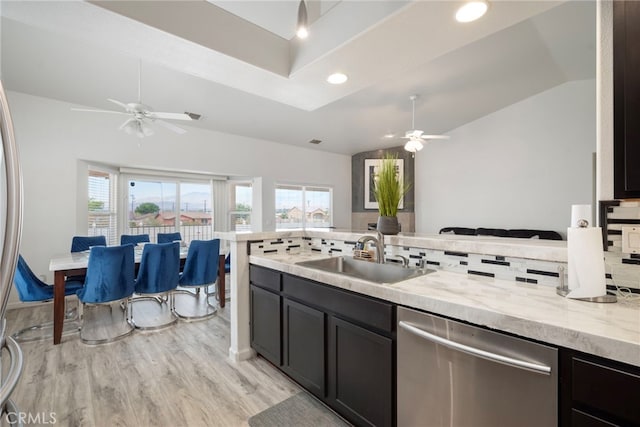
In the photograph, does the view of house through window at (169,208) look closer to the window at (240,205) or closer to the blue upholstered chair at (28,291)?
the window at (240,205)

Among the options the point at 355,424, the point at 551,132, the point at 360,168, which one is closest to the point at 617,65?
the point at 355,424

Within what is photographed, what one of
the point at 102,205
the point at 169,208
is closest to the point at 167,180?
the point at 169,208

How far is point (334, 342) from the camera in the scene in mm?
1729

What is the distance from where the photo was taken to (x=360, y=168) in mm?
7746

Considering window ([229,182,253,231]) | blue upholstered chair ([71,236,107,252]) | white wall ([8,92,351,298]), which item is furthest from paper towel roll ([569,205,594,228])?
window ([229,182,253,231])

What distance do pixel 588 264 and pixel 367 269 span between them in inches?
49.8

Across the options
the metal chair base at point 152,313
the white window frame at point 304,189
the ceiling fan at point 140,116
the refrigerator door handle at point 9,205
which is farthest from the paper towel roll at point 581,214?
the white window frame at point 304,189

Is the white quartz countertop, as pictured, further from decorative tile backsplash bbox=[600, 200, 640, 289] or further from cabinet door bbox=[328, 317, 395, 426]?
cabinet door bbox=[328, 317, 395, 426]

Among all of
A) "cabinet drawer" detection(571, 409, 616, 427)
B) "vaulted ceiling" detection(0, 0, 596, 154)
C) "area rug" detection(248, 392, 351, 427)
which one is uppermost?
"vaulted ceiling" detection(0, 0, 596, 154)

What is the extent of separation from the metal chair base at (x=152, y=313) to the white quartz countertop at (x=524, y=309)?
2.57 meters

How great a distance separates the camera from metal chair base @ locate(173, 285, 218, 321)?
11.6 feet

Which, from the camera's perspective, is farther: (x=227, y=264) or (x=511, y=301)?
(x=227, y=264)

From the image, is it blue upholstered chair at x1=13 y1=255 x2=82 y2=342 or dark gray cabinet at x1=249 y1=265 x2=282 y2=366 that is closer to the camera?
dark gray cabinet at x1=249 y1=265 x2=282 y2=366
